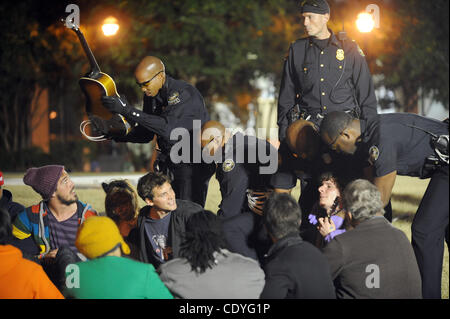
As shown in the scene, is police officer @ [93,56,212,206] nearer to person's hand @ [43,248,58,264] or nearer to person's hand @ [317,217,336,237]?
person's hand @ [43,248,58,264]

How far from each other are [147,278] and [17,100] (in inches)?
793

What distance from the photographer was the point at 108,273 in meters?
3.28

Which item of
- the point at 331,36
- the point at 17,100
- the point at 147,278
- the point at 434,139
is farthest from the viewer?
the point at 17,100

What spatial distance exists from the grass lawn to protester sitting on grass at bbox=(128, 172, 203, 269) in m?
1.26

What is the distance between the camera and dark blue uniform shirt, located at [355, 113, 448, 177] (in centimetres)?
425

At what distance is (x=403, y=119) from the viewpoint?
174 inches

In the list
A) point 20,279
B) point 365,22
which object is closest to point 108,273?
point 20,279

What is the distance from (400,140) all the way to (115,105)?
2336mm

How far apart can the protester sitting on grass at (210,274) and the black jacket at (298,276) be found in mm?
116

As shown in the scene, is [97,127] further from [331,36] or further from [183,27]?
[183,27]

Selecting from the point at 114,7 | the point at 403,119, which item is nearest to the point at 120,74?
the point at 114,7

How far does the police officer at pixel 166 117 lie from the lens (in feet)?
17.3

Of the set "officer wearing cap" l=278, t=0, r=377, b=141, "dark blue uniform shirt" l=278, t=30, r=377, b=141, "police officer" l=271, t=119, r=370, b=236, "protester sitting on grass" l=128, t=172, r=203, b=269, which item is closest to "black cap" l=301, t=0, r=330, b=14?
"officer wearing cap" l=278, t=0, r=377, b=141

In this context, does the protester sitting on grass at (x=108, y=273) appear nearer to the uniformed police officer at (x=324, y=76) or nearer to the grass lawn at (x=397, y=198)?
the uniformed police officer at (x=324, y=76)
